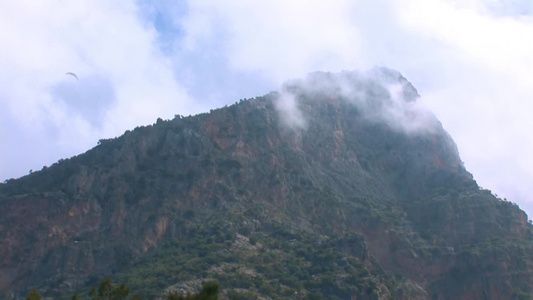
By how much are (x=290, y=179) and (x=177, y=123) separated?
18002mm

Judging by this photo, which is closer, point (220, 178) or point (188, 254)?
point (188, 254)

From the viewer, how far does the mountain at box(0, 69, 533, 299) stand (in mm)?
77312

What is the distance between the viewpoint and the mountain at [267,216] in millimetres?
77312

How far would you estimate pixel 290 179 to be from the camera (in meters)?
98.5

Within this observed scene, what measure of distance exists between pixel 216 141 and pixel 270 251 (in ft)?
76.5

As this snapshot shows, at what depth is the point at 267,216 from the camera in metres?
89.4

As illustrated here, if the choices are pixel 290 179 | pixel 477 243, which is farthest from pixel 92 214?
pixel 477 243

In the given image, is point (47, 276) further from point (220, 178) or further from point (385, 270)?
point (385, 270)

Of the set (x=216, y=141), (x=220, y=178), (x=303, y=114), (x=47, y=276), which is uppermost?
(x=303, y=114)

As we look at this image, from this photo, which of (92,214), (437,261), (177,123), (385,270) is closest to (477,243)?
(437,261)

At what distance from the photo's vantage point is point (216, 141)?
99.6m

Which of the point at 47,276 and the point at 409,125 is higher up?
the point at 409,125

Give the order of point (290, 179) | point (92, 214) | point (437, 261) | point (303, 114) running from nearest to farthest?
point (92, 214), point (437, 261), point (290, 179), point (303, 114)

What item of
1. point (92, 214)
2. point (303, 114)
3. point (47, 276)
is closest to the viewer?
point (47, 276)
